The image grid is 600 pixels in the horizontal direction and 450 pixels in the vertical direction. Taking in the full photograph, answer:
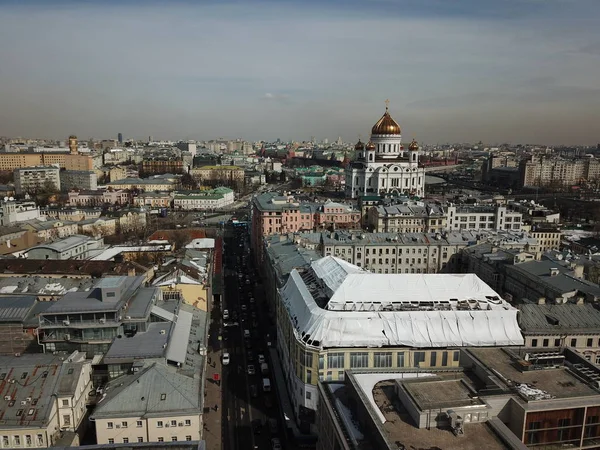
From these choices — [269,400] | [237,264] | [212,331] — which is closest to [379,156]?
[237,264]

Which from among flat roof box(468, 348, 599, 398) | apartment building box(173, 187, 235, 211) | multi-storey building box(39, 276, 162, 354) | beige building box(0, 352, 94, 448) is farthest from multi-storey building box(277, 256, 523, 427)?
apartment building box(173, 187, 235, 211)

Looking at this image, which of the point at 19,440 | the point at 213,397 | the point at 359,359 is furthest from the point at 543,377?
the point at 19,440

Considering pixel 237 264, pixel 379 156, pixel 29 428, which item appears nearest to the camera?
pixel 29 428

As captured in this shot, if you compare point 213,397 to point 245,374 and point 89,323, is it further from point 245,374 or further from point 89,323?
point 89,323

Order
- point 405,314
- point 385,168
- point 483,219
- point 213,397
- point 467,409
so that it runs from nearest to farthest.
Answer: point 467,409 < point 405,314 < point 213,397 < point 483,219 < point 385,168

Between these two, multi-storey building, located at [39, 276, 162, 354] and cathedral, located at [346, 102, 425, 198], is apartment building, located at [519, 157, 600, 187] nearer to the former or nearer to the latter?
cathedral, located at [346, 102, 425, 198]

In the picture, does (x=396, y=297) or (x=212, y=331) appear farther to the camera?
(x=212, y=331)

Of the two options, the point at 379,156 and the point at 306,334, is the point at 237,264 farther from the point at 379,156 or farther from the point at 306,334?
the point at 379,156
